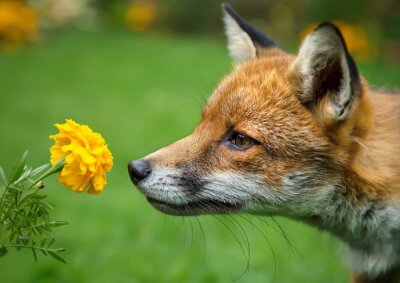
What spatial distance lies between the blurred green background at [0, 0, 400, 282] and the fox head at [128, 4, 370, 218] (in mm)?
465

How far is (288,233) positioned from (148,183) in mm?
3536

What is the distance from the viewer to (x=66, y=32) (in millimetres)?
16516

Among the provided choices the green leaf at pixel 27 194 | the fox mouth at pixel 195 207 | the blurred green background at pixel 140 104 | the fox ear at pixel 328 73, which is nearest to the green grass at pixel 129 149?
the blurred green background at pixel 140 104

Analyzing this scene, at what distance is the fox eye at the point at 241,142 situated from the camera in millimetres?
4180

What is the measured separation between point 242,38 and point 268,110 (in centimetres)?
118

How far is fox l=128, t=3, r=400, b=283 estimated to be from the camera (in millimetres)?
4062

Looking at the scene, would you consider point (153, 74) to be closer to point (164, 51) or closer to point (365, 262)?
point (164, 51)

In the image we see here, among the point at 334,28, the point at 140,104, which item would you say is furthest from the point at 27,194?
the point at 140,104

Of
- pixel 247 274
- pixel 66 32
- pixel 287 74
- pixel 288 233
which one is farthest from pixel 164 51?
pixel 287 74

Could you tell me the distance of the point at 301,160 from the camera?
412cm

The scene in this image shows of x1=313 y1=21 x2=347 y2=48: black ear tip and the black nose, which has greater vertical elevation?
x1=313 y1=21 x2=347 y2=48: black ear tip

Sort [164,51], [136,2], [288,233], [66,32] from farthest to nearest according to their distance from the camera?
[136,2], [66,32], [164,51], [288,233]

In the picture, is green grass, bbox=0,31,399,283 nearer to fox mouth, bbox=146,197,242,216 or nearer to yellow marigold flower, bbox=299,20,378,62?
fox mouth, bbox=146,197,242,216

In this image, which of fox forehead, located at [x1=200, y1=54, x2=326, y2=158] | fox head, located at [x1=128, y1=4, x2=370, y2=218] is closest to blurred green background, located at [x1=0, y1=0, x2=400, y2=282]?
fox head, located at [x1=128, y1=4, x2=370, y2=218]
